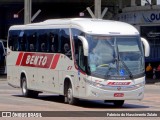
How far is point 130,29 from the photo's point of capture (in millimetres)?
25094

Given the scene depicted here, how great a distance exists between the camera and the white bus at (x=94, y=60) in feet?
78.6

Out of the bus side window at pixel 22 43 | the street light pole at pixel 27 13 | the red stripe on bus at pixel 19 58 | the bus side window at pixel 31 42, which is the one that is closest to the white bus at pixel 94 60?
the bus side window at pixel 31 42

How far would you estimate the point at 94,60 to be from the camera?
24078 mm

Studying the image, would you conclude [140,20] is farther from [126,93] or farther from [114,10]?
[126,93]

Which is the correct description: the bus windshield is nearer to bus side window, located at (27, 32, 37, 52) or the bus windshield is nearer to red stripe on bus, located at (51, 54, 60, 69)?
red stripe on bus, located at (51, 54, 60, 69)

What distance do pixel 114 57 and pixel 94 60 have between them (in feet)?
2.50

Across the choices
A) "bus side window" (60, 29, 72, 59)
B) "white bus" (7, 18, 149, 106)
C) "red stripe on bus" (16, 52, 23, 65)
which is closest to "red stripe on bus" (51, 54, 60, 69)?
"white bus" (7, 18, 149, 106)

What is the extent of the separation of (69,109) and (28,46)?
750 centimetres

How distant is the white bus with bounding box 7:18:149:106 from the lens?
23969 mm

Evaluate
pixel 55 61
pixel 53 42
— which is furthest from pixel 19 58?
pixel 55 61

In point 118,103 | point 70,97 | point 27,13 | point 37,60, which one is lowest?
point 118,103

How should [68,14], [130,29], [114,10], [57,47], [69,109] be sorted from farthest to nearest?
[68,14], [114,10], [57,47], [130,29], [69,109]

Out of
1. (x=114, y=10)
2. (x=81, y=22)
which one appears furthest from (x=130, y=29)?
(x=114, y=10)

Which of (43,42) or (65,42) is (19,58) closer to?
(43,42)
